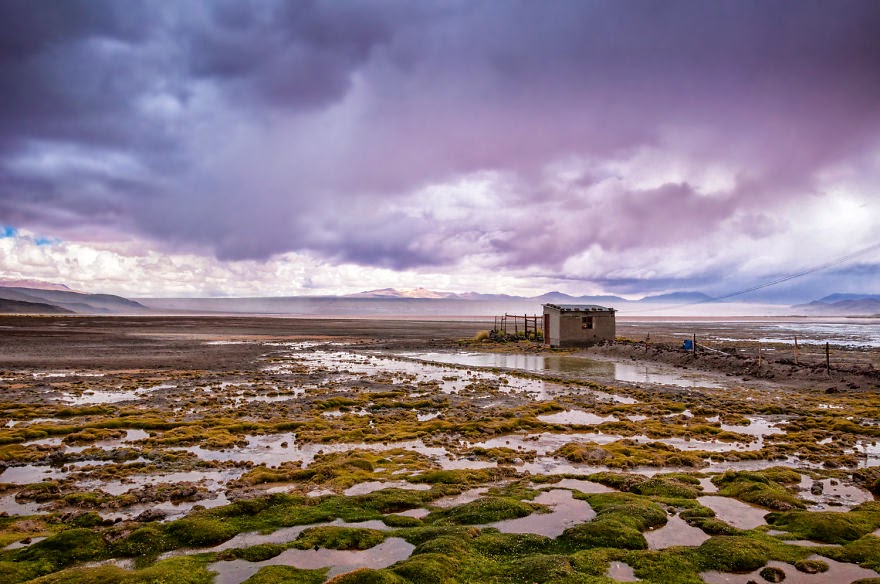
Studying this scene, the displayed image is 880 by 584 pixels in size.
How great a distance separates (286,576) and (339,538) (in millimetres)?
1600

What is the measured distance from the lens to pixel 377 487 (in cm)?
1294

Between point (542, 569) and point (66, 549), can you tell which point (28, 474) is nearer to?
point (66, 549)

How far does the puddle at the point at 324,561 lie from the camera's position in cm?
808

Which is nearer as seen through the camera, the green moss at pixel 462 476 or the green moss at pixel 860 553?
the green moss at pixel 860 553

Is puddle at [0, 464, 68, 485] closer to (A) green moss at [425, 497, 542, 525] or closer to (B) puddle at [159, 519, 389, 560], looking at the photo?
(B) puddle at [159, 519, 389, 560]

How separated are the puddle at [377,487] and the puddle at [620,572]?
5461mm

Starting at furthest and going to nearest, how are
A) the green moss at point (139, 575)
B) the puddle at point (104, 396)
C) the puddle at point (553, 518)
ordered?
the puddle at point (104, 396), the puddle at point (553, 518), the green moss at point (139, 575)

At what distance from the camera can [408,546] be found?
29.8 ft

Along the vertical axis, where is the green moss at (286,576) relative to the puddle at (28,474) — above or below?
above

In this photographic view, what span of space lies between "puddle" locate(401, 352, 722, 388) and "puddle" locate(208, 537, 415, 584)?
27.1 metres

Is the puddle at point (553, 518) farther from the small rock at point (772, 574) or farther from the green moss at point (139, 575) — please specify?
the green moss at point (139, 575)

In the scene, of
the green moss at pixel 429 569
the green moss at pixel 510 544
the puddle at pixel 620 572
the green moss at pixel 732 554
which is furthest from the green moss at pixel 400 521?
the green moss at pixel 732 554

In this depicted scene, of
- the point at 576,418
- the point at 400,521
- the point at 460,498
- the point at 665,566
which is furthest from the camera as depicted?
the point at 576,418

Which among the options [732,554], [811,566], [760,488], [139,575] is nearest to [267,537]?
[139,575]
